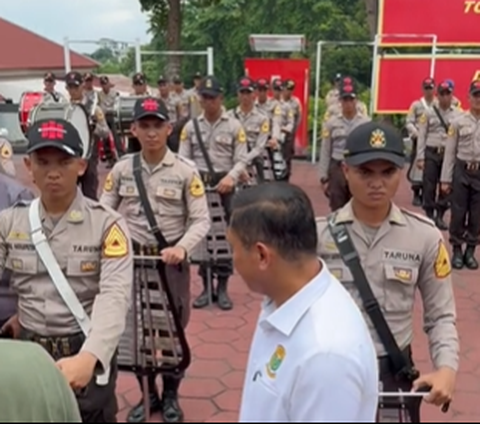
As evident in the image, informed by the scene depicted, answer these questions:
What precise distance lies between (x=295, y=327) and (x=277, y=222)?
221mm

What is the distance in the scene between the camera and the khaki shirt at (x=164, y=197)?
3461mm

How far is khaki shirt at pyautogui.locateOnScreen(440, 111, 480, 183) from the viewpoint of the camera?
220 inches

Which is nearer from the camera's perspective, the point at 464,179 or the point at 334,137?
the point at 464,179

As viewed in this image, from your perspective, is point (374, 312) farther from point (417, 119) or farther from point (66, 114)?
point (417, 119)

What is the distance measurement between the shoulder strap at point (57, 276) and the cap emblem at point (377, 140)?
1092mm

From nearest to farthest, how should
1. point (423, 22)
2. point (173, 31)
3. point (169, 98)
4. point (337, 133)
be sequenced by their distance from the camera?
point (337, 133) < point (423, 22) < point (169, 98) < point (173, 31)

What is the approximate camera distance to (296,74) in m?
12.2

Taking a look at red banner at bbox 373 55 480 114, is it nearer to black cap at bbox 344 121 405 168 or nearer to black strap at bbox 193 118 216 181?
black strap at bbox 193 118 216 181

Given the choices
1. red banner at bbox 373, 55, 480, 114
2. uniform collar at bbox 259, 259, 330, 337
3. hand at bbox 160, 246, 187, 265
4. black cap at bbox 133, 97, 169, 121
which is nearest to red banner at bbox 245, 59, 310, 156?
Answer: red banner at bbox 373, 55, 480, 114

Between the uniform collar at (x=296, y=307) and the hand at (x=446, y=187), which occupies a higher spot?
the uniform collar at (x=296, y=307)

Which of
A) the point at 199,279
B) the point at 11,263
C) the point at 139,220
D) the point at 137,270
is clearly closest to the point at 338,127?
the point at 199,279

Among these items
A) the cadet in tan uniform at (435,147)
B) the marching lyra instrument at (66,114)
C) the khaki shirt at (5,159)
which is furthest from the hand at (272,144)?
the khaki shirt at (5,159)

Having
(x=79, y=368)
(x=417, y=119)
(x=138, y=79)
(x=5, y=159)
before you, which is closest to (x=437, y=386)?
(x=79, y=368)

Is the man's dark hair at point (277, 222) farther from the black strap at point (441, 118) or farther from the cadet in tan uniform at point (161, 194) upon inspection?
the black strap at point (441, 118)
